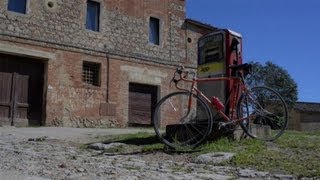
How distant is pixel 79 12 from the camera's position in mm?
20016

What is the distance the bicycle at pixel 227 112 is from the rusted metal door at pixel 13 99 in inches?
411

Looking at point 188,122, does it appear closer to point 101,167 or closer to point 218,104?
point 218,104

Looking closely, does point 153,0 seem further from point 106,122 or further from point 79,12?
point 106,122

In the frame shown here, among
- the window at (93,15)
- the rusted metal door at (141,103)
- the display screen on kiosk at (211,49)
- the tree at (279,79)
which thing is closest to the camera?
the display screen on kiosk at (211,49)

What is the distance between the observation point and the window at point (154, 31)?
893 inches

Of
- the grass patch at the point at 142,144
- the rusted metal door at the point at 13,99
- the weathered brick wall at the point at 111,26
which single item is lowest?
the grass patch at the point at 142,144

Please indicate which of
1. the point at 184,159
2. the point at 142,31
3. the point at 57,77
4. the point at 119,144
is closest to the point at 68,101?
the point at 57,77

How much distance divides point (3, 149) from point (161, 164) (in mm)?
2894

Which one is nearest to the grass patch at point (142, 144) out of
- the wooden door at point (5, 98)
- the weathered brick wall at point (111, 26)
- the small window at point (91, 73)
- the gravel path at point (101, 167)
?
the gravel path at point (101, 167)

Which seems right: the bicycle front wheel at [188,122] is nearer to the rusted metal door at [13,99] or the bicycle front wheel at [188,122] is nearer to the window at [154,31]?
the rusted metal door at [13,99]

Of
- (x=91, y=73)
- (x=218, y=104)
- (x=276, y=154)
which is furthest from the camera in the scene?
(x=91, y=73)

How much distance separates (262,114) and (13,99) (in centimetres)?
1180

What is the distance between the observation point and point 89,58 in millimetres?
20141

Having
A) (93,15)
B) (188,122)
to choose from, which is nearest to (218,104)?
(188,122)
